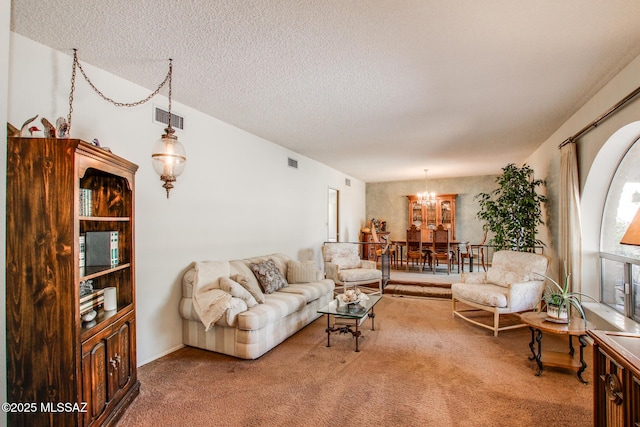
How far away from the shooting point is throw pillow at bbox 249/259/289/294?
3.80 m

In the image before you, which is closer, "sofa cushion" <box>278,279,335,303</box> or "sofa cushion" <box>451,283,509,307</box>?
"sofa cushion" <box>451,283,509,307</box>

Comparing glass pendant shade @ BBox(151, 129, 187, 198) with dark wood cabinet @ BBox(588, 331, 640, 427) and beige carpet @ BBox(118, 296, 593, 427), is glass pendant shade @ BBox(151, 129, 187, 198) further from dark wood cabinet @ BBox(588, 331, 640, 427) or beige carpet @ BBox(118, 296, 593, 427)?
dark wood cabinet @ BBox(588, 331, 640, 427)

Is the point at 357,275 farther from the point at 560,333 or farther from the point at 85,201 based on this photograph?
the point at 85,201

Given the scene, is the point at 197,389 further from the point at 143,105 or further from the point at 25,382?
the point at 143,105

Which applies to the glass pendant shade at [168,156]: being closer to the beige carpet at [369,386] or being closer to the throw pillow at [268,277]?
the throw pillow at [268,277]

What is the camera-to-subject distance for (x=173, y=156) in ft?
8.75

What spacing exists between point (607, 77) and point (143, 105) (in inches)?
168

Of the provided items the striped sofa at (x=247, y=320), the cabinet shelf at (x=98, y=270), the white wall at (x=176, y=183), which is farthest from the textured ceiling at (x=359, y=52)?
the striped sofa at (x=247, y=320)

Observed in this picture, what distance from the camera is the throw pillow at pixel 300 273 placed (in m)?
4.39

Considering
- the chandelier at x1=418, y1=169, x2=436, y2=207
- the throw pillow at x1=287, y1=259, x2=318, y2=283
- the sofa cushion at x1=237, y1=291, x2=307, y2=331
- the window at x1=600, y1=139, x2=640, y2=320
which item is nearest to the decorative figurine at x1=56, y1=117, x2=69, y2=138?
the sofa cushion at x1=237, y1=291, x2=307, y2=331

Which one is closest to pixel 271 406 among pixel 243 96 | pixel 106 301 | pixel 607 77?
pixel 106 301

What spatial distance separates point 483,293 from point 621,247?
1407mm

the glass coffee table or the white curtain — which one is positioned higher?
the white curtain

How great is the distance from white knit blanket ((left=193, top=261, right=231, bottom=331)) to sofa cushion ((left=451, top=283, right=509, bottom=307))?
299 centimetres
